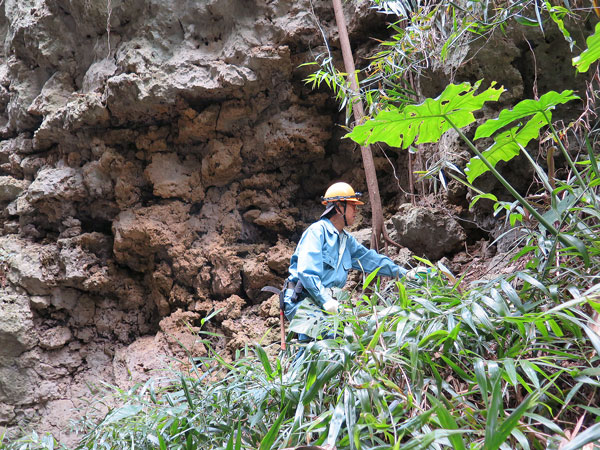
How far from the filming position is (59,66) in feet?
15.3

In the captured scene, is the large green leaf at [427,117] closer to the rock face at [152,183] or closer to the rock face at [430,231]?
the rock face at [430,231]

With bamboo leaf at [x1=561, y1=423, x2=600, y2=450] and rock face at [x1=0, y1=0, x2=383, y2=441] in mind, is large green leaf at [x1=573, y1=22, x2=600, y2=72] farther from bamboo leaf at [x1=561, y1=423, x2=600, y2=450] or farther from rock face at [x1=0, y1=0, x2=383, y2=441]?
rock face at [x1=0, y1=0, x2=383, y2=441]

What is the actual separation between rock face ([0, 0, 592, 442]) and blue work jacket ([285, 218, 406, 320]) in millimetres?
1344

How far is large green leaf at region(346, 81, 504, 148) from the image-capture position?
162cm

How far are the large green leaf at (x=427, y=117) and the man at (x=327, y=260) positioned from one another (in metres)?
0.65

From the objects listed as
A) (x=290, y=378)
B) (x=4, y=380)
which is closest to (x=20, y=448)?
(x=290, y=378)

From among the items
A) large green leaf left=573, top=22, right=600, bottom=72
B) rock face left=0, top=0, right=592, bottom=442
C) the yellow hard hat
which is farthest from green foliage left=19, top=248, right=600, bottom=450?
rock face left=0, top=0, right=592, bottom=442

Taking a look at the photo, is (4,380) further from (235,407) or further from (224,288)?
(235,407)


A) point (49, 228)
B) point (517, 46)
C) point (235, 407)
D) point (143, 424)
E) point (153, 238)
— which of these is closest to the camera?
point (235, 407)

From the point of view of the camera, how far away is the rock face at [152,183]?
3957 mm

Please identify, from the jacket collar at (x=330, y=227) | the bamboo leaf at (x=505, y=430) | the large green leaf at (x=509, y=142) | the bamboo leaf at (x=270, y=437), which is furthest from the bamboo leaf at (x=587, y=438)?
the jacket collar at (x=330, y=227)

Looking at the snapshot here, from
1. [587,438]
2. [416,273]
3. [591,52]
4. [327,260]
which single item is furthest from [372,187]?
[587,438]

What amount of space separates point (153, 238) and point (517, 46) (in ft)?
10.5

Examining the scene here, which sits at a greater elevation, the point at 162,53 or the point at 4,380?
the point at 162,53
